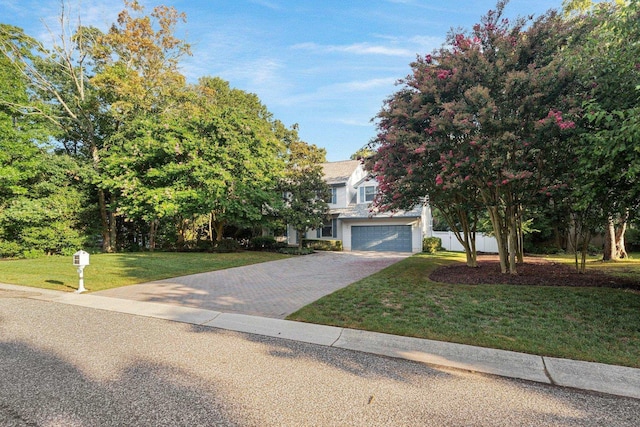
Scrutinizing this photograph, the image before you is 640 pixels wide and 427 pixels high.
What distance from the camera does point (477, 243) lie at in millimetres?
20578

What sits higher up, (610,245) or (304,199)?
(304,199)

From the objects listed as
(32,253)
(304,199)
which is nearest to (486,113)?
(304,199)

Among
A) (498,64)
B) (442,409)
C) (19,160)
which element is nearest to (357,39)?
(498,64)

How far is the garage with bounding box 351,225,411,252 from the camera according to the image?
69.1ft

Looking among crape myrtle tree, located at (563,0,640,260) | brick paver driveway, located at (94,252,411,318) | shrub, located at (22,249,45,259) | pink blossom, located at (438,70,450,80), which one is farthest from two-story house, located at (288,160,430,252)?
shrub, located at (22,249,45,259)

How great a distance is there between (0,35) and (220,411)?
75.3 ft

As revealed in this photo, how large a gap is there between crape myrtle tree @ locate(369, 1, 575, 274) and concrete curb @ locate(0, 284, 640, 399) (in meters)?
4.13

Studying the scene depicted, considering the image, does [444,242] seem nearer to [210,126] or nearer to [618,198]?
[618,198]

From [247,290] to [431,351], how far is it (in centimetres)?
526

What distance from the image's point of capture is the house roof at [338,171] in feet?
78.1

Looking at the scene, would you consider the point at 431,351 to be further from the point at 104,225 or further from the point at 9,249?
the point at 104,225

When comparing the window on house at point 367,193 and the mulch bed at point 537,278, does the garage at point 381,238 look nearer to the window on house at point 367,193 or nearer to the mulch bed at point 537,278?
the window on house at point 367,193

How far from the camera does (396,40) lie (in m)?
9.78

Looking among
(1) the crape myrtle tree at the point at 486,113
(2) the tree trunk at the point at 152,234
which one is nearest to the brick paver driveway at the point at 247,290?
(1) the crape myrtle tree at the point at 486,113
